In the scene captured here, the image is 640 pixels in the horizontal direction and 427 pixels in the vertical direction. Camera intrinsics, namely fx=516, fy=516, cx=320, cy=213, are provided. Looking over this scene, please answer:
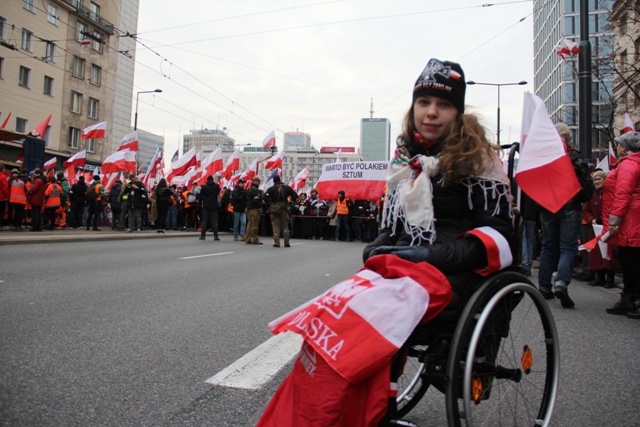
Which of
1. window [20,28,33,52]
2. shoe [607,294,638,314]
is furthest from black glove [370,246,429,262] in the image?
window [20,28,33,52]

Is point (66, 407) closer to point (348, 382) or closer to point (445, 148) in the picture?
point (348, 382)

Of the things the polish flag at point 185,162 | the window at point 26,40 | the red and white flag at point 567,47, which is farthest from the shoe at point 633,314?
the window at point 26,40

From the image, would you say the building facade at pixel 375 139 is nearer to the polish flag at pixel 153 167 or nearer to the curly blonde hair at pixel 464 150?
the polish flag at pixel 153 167

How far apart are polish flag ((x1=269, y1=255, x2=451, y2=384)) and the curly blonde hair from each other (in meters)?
0.46

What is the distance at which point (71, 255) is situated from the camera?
383 inches

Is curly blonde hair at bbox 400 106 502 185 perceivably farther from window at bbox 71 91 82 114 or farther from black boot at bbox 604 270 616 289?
window at bbox 71 91 82 114

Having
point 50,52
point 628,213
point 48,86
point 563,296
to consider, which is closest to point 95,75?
point 50,52

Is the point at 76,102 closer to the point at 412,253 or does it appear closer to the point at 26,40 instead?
the point at 26,40

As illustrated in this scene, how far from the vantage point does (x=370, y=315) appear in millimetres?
1793

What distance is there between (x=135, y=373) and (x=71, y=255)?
296 inches

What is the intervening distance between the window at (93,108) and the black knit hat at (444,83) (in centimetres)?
4529

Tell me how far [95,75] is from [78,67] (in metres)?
2.09

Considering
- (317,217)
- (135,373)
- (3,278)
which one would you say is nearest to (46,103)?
(317,217)

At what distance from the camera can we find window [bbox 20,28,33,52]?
34963 millimetres
